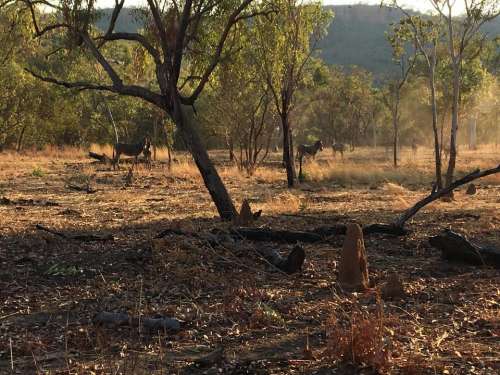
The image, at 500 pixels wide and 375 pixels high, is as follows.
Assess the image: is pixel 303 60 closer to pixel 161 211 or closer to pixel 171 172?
pixel 171 172

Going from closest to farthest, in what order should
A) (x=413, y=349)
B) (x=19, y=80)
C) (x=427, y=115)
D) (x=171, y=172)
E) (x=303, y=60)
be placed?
(x=413, y=349) < (x=303, y=60) < (x=171, y=172) < (x=19, y=80) < (x=427, y=115)

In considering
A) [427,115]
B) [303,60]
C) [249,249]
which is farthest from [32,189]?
[427,115]

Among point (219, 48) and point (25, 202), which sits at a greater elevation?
point (219, 48)

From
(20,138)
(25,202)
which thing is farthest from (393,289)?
(20,138)

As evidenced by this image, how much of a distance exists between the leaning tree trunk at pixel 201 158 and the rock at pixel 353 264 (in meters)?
4.28

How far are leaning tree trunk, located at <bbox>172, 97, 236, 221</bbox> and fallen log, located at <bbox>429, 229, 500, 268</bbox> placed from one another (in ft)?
13.2

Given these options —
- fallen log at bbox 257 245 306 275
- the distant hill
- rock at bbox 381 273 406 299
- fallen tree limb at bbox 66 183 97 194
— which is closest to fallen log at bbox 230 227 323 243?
fallen log at bbox 257 245 306 275

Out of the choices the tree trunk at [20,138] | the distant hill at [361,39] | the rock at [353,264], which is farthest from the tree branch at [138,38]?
the distant hill at [361,39]

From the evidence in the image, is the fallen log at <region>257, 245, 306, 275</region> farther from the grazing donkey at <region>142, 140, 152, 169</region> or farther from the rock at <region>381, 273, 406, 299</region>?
the grazing donkey at <region>142, 140, 152, 169</region>

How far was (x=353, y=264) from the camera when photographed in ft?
20.3

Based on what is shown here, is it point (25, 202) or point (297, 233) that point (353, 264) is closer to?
point (297, 233)

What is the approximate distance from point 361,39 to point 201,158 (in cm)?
11680

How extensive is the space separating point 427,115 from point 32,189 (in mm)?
43617

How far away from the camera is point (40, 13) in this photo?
1256cm
